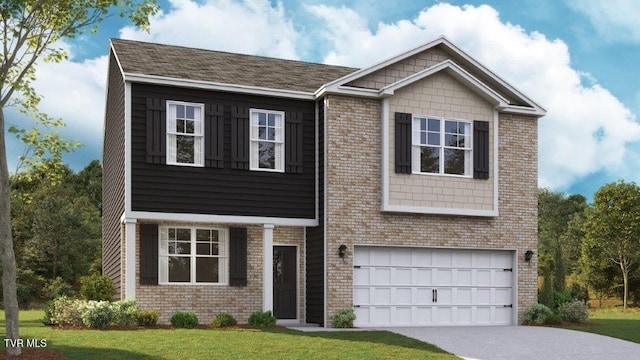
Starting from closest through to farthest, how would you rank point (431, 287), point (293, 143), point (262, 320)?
1. point (262, 320)
2. point (293, 143)
3. point (431, 287)

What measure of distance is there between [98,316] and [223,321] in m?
3.18

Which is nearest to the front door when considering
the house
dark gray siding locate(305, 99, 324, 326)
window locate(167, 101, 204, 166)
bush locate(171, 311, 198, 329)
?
the house

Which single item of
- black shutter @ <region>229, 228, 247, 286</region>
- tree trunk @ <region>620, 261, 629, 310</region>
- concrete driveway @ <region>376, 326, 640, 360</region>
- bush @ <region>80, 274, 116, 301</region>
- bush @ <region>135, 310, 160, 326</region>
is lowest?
tree trunk @ <region>620, 261, 629, 310</region>

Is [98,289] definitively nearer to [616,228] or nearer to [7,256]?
[7,256]

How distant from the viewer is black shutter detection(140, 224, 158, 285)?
2123 centimetres

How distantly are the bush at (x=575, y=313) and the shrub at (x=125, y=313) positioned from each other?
12.8 metres

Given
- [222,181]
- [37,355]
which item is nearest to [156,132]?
[222,181]

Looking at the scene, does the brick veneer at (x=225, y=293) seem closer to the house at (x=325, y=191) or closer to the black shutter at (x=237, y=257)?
the house at (x=325, y=191)

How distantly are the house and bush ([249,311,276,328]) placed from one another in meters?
0.87

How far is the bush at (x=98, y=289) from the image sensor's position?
2142 centimetres

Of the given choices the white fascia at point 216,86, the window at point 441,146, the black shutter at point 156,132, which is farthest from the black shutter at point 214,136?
the window at point 441,146

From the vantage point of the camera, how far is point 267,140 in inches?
885

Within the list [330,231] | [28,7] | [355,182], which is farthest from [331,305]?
[28,7]

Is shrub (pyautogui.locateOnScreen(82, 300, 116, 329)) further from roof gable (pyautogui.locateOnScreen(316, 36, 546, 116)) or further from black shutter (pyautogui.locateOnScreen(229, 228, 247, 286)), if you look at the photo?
roof gable (pyautogui.locateOnScreen(316, 36, 546, 116))
